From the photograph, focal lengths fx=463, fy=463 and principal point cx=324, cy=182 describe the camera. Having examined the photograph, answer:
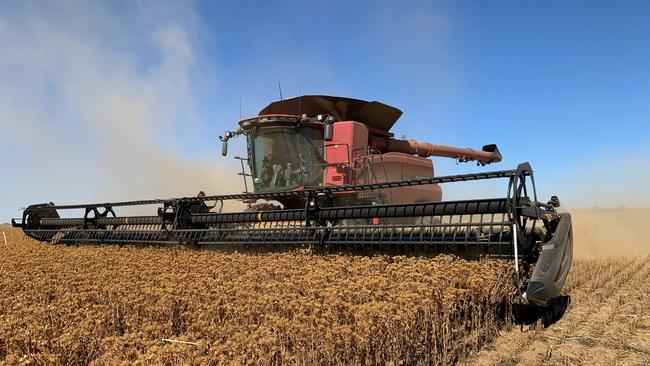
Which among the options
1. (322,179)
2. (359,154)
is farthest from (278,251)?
(359,154)

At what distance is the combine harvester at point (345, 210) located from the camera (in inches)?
138

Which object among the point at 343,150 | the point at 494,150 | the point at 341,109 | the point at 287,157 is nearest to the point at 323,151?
the point at 343,150

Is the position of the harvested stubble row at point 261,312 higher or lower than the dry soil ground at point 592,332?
higher

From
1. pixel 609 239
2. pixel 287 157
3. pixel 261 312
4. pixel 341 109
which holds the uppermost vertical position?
pixel 341 109

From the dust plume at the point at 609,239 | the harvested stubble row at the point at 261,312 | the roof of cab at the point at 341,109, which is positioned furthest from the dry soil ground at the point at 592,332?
the dust plume at the point at 609,239

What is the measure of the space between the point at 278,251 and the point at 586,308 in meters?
2.93

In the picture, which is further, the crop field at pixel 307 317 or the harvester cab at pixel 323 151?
the harvester cab at pixel 323 151

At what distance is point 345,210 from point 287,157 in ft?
6.80

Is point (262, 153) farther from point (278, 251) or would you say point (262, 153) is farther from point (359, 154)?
point (278, 251)

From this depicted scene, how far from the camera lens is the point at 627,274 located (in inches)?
190

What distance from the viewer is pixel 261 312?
8.18 ft

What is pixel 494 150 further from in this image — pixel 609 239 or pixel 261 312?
pixel 261 312

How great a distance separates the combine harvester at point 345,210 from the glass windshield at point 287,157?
1 centimetres

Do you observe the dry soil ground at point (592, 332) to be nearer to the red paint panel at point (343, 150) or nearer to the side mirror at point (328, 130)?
the red paint panel at point (343, 150)
